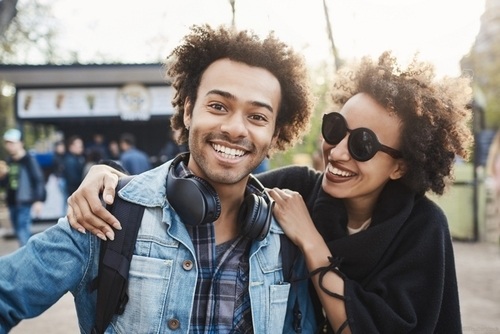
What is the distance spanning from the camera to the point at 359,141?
2.46m

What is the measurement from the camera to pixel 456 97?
2611 millimetres

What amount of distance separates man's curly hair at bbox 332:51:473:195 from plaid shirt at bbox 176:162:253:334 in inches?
38.6

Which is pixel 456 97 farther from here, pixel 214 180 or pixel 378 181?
pixel 214 180

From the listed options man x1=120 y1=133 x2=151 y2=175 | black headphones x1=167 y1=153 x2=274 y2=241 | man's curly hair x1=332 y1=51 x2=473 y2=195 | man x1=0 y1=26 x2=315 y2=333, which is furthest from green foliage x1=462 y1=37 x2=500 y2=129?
black headphones x1=167 y1=153 x2=274 y2=241

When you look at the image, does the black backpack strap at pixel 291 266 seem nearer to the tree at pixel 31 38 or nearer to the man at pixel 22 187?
the man at pixel 22 187

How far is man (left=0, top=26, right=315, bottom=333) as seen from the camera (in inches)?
71.7

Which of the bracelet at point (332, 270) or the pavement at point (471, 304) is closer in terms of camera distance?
the bracelet at point (332, 270)

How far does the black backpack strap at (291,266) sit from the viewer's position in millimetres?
2297

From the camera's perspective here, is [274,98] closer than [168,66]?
Yes

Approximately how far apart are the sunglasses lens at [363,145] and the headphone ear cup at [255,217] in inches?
21.1

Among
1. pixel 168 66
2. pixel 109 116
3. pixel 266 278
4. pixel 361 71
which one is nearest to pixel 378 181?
pixel 361 71

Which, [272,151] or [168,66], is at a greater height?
[168,66]

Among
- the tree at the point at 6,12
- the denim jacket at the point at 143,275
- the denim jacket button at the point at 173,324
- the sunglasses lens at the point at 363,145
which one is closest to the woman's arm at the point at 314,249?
the denim jacket at the point at 143,275

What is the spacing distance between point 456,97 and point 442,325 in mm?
1129
